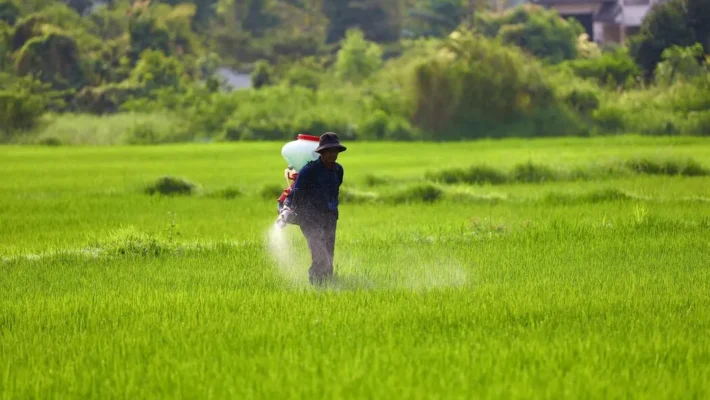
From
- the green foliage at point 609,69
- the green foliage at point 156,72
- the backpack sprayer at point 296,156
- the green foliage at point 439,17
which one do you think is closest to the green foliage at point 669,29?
the green foliage at point 609,69

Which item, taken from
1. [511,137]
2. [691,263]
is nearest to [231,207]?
[691,263]

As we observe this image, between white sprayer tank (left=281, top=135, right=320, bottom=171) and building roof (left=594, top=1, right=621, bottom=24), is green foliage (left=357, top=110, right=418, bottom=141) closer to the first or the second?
building roof (left=594, top=1, right=621, bottom=24)

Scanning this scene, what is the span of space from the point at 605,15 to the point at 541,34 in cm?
551

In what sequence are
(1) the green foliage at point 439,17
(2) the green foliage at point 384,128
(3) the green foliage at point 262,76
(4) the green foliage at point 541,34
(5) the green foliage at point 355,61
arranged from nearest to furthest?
1. (2) the green foliage at point 384,128
2. (4) the green foliage at point 541,34
3. (5) the green foliage at point 355,61
4. (3) the green foliage at point 262,76
5. (1) the green foliage at point 439,17

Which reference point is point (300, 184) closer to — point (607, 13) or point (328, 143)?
point (328, 143)

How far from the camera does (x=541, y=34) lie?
40656 millimetres

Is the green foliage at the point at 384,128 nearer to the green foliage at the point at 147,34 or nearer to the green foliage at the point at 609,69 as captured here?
the green foliage at the point at 609,69

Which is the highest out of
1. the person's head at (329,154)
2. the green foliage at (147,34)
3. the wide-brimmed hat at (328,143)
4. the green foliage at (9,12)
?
the green foliage at (9,12)

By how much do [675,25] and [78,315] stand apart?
29235 mm

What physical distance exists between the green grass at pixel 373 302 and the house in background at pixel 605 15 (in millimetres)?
28375

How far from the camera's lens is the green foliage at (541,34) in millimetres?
40469

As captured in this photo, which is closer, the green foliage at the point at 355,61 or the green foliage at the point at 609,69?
the green foliage at the point at 609,69

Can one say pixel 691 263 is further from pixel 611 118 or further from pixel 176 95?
pixel 176 95

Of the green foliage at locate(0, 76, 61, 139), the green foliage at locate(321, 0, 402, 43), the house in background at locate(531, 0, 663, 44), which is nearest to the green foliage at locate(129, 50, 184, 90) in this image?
the green foliage at locate(0, 76, 61, 139)
